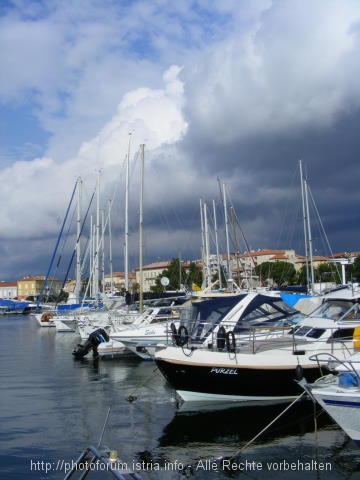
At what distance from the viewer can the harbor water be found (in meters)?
12.1

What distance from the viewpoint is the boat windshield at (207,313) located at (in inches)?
782

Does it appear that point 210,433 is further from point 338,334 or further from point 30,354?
point 30,354

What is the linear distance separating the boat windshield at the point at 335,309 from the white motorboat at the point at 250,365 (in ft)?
1.72

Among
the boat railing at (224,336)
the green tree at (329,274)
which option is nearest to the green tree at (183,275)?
the green tree at (329,274)

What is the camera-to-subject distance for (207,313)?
66.6ft

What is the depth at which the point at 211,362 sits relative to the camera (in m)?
16.8

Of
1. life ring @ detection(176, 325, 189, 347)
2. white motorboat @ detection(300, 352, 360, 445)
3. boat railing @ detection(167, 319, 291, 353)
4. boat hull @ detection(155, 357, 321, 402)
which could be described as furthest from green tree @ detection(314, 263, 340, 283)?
white motorboat @ detection(300, 352, 360, 445)

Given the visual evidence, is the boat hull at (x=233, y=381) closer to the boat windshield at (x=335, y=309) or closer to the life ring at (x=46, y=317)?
the boat windshield at (x=335, y=309)

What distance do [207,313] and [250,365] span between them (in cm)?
405

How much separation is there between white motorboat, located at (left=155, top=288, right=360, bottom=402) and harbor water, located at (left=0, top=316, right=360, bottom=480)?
0.57 meters

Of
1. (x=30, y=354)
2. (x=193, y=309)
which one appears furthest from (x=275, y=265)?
(x=193, y=309)

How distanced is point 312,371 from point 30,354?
1001 inches

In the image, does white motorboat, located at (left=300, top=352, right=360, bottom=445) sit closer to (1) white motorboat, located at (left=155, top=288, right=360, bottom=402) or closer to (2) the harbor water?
(2) the harbor water

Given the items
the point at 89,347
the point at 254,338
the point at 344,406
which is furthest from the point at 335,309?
the point at 89,347
